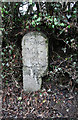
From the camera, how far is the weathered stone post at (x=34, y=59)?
251cm

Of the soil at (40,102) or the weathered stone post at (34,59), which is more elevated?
the weathered stone post at (34,59)

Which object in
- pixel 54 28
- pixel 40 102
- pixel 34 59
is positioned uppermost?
pixel 54 28

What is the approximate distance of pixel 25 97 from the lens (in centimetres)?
273

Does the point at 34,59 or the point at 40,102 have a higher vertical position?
the point at 34,59

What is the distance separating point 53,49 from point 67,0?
2.78 ft

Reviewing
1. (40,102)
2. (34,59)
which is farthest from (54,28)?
(40,102)

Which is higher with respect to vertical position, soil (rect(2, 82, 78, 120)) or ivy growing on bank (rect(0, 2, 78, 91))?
ivy growing on bank (rect(0, 2, 78, 91))

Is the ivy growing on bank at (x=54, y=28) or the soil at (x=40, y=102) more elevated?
the ivy growing on bank at (x=54, y=28)

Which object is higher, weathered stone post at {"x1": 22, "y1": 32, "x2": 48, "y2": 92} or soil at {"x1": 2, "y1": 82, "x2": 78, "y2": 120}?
weathered stone post at {"x1": 22, "y1": 32, "x2": 48, "y2": 92}

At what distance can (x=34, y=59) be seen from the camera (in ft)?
8.52

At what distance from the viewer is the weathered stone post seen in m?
2.51

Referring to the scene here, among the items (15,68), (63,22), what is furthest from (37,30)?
(15,68)

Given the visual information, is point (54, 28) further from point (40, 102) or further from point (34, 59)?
point (40, 102)

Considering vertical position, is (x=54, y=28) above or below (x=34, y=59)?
above
